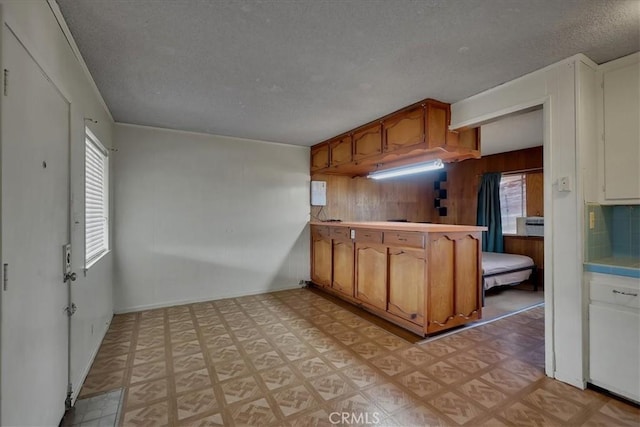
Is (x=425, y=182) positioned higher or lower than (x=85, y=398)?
higher

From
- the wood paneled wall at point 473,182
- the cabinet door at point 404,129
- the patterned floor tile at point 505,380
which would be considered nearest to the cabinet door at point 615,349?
the patterned floor tile at point 505,380

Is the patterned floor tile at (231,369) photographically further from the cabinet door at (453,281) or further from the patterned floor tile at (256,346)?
the cabinet door at (453,281)

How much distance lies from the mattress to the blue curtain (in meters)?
0.74

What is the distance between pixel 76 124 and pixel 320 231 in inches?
124

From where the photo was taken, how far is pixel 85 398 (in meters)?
1.97

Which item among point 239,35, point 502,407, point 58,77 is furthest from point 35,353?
point 502,407

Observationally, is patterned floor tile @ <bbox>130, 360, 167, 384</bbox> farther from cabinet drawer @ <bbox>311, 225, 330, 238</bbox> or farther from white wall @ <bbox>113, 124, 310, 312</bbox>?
cabinet drawer @ <bbox>311, 225, 330, 238</bbox>

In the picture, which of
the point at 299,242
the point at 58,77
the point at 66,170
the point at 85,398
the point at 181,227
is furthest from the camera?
the point at 299,242

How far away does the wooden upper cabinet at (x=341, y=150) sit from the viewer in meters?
3.97

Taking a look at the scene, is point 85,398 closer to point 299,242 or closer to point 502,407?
point 502,407

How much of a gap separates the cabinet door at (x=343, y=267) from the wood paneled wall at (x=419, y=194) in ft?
3.03

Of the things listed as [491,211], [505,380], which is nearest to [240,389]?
[505,380]

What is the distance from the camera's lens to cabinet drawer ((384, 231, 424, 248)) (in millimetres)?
2863

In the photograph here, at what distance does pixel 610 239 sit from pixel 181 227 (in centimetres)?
440
